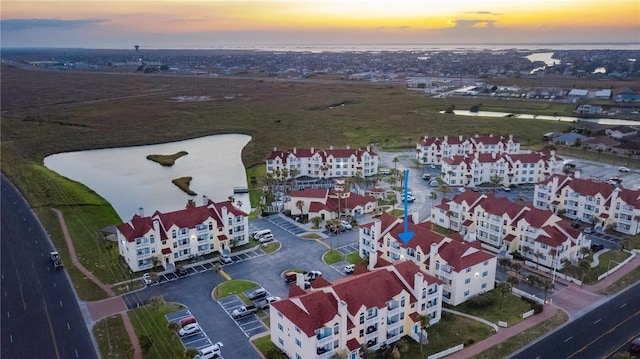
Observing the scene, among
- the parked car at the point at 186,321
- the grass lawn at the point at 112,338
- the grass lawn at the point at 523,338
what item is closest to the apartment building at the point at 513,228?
the grass lawn at the point at 523,338

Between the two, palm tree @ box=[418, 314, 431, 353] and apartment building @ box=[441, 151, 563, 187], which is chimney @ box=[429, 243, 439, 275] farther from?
apartment building @ box=[441, 151, 563, 187]

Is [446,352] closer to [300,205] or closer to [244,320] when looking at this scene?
[244,320]

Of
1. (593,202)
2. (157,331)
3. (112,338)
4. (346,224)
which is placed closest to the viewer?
(112,338)

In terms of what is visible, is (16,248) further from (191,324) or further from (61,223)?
(191,324)

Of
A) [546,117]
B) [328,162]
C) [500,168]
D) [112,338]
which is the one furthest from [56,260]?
[546,117]

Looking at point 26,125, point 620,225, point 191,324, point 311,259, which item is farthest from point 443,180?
point 26,125

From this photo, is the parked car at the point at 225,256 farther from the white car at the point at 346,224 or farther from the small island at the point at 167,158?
the small island at the point at 167,158
